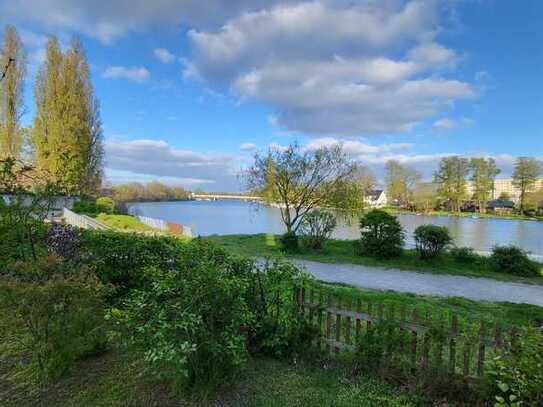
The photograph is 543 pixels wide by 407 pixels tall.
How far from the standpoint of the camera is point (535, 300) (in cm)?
673

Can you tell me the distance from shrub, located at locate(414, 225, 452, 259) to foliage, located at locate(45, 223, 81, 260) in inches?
378

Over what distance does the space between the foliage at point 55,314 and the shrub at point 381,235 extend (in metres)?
9.53

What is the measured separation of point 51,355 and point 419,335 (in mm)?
3263

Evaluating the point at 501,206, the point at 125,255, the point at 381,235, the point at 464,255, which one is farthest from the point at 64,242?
the point at 501,206

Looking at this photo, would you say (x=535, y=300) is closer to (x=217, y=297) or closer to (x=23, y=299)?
(x=217, y=297)

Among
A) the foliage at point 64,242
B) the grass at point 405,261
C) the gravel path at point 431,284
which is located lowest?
the gravel path at point 431,284

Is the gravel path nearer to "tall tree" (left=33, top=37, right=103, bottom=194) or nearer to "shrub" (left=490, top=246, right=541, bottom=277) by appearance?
"shrub" (left=490, top=246, right=541, bottom=277)

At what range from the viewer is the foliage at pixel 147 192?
3895cm

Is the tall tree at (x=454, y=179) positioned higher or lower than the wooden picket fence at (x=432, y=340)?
higher

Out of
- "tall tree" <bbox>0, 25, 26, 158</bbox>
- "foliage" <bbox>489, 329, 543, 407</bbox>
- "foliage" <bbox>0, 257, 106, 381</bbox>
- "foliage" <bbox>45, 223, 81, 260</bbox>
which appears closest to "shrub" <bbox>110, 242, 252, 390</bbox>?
"foliage" <bbox>0, 257, 106, 381</bbox>

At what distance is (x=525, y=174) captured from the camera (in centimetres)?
4759

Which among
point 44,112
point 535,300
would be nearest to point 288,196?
point 535,300

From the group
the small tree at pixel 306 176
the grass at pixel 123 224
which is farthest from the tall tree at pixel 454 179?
the grass at pixel 123 224

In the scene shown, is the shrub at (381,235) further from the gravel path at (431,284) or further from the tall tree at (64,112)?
the tall tree at (64,112)
